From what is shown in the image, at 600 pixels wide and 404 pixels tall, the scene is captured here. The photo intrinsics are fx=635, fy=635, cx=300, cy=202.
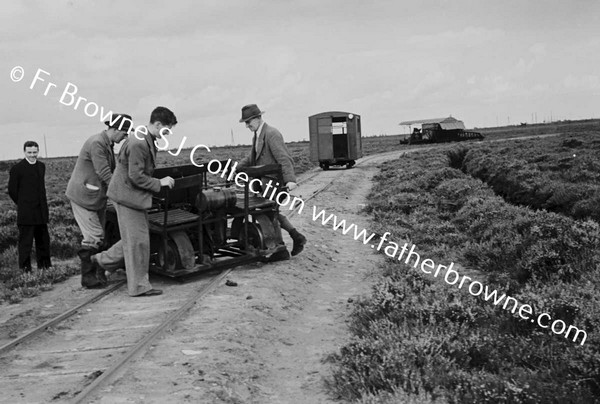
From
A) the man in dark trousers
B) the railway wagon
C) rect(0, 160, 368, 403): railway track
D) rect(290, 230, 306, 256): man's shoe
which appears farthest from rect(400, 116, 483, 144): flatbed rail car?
rect(0, 160, 368, 403): railway track

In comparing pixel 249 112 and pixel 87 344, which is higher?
pixel 249 112

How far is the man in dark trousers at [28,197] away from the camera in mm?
10320

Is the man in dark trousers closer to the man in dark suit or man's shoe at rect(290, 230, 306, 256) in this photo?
the man in dark suit

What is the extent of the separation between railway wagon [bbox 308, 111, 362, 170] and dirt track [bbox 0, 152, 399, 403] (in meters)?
26.2

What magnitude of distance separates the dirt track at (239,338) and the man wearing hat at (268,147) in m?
1.26

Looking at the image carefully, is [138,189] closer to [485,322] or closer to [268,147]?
[268,147]

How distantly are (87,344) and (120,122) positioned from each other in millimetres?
3528

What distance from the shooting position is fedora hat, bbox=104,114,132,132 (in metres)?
8.84

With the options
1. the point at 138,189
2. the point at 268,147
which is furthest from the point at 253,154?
the point at 138,189

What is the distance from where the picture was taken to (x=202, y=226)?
9.51 metres

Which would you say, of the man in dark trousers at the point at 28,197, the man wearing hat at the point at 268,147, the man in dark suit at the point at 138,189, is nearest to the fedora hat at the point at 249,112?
the man wearing hat at the point at 268,147

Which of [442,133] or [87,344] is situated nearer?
[87,344]

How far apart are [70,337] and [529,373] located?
4578 millimetres

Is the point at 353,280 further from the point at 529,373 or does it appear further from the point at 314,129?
the point at 314,129
